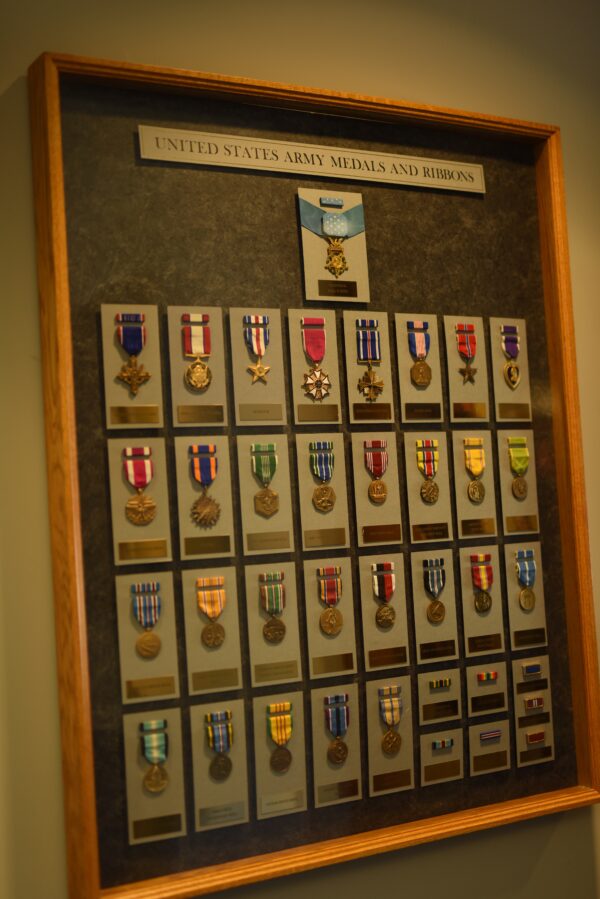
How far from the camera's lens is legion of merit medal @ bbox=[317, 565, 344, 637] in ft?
6.49

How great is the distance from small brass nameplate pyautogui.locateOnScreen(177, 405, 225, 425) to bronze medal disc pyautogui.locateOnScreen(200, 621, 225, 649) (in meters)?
0.42

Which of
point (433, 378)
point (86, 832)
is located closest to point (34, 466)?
point (86, 832)

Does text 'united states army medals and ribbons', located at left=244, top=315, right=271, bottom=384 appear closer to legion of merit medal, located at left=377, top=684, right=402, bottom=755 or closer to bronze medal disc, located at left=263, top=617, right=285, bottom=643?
bronze medal disc, located at left=263, top=617, right=285, bottom=643

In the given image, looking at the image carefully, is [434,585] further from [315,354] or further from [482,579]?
[315,354]

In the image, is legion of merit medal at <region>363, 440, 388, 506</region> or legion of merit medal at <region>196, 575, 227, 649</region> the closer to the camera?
legion of merit medal at <region>196, 575, 227, 649</region>

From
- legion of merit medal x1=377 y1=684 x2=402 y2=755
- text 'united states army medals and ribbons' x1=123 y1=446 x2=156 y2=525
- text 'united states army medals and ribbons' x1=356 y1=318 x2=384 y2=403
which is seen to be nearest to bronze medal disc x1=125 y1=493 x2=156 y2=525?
text 'united states army medals and ribbons' x1=123 y1=446 x2=156 y2=525

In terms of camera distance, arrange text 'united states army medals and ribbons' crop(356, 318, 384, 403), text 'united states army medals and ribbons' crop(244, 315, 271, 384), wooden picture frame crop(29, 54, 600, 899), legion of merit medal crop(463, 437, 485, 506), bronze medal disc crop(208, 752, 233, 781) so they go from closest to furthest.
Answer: wooden picture frame crop(29, 54, 600, 899) < bronze medal disc crop(208, 752, 233, 781) < text 'united states army medals and ribbons' crop(244, 315, 271, 384) < text 'united states army medals and ribbons' crop(356, 318, 384, 403) < legion of merit medal crop(463, 437, 485, 506)

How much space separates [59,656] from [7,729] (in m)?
Result: 0.16

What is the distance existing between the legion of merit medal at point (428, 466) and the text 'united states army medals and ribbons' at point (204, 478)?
19.8 inches

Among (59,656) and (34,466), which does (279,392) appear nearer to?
(34,466)

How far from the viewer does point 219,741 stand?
1.86 meters

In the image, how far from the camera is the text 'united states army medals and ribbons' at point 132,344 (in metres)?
1.83

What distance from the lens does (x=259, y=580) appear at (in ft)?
6.31

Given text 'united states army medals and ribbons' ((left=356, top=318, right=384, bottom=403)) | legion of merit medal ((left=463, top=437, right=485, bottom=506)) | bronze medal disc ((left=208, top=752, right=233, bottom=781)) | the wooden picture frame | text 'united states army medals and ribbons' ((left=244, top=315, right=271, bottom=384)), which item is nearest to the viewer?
the wooden picture frame
